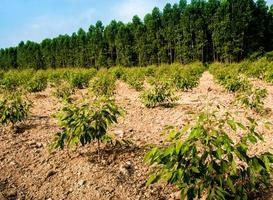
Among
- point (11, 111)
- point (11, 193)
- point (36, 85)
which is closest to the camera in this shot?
point (11, 193)

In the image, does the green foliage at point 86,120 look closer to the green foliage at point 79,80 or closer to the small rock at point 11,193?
the small rock at point 11,193

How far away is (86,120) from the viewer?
434cm

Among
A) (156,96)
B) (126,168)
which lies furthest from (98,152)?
(156,96)

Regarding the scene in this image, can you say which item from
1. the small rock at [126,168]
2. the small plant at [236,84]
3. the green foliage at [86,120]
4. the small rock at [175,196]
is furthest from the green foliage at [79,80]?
the small rock at [175,196]

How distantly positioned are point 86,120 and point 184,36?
121ft

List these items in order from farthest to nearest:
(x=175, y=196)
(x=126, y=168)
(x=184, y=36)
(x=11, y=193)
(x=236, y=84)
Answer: (x=184, y=36), (x=236, y=84), (x=126, y=168), (x=11, y=193), (x=175, y=196)

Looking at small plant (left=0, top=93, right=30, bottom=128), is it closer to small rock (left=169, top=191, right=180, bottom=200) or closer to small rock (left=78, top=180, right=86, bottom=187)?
small rock (left=78, top=180, right=86, bottom=187)

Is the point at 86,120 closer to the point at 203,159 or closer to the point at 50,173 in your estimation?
the point at 50,173

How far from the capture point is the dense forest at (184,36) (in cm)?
3688

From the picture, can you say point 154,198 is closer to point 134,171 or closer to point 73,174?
point 134,171

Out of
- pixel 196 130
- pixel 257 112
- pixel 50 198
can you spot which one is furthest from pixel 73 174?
pixel 257 112

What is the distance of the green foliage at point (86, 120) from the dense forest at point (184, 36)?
30731 millimetres

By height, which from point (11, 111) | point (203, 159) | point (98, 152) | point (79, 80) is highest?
point (203, 159)

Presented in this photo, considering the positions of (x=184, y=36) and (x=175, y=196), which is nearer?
(x=175, y=196)
